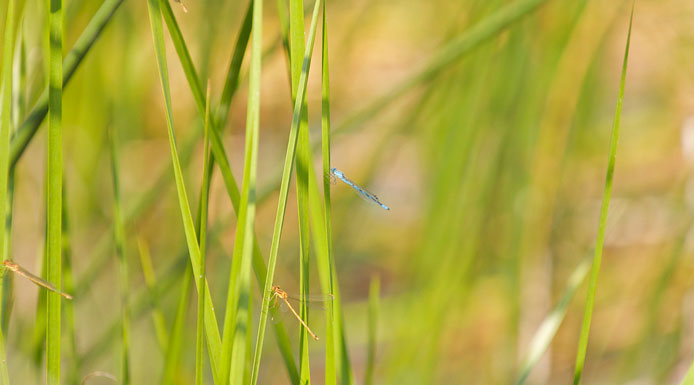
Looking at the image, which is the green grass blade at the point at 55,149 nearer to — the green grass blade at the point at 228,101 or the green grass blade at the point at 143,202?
the green grass blade at the point at 228,101

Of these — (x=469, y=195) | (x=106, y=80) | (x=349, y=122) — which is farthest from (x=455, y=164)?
(x=106, y=80)

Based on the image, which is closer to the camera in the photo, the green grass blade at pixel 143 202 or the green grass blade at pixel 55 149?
the green grass blade at pixel 55 149

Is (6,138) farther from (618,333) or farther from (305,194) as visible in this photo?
(618,333)

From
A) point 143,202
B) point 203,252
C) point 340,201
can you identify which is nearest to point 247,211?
point 203,252

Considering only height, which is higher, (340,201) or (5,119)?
(340,201)

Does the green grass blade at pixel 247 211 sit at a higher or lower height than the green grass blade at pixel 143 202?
lower

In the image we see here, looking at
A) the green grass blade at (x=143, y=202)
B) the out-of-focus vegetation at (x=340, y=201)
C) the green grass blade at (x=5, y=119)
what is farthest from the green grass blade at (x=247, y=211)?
the green grass blade at (x=143, y=202)

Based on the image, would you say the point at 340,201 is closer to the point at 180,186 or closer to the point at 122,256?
the point at 122,256
